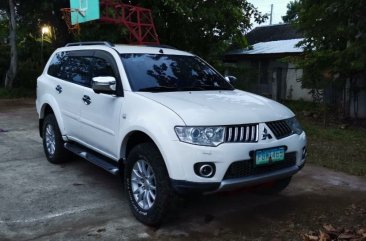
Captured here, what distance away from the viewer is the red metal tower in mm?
14062

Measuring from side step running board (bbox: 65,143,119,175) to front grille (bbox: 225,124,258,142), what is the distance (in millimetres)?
1532

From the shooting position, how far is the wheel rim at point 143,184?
451 cm

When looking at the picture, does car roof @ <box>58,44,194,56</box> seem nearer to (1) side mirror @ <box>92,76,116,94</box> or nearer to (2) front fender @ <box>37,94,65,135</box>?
(1) side mirror @ <box>92,76,116,94</box>

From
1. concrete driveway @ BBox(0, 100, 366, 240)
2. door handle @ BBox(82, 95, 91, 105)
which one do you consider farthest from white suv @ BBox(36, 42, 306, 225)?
concrete driveway @ BBox(0, 100, 366, 240)

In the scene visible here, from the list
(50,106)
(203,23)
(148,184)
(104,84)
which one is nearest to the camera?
(148,184)

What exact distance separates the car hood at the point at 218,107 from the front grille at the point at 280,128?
0.05m

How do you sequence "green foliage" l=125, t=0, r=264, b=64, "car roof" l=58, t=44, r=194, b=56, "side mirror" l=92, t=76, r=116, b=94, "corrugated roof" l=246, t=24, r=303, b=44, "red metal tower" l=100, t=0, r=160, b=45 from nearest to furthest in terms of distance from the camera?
"side mirror" l=92, t=76, r=116, b=94, "car roof" l=58, t=44, r=194, b=56, "red metal tower" l=100, t=0, r=160, b=45, "green foliage" l=125, t=0, r=264, b=64, "corrugated roof" l=246, t=24, r=303, b=44

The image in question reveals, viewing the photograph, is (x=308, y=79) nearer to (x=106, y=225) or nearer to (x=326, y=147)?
(x=326, y=147)

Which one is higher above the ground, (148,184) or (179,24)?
(179,24)

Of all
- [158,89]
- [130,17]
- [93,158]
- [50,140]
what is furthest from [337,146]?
[130,17]

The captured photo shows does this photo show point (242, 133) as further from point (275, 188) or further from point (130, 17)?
point (130, 17)

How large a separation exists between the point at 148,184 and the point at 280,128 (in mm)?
1473

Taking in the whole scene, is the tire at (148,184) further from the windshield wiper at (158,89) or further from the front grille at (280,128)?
the front grille at (280,128)

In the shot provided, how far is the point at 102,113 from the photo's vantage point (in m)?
5.32
